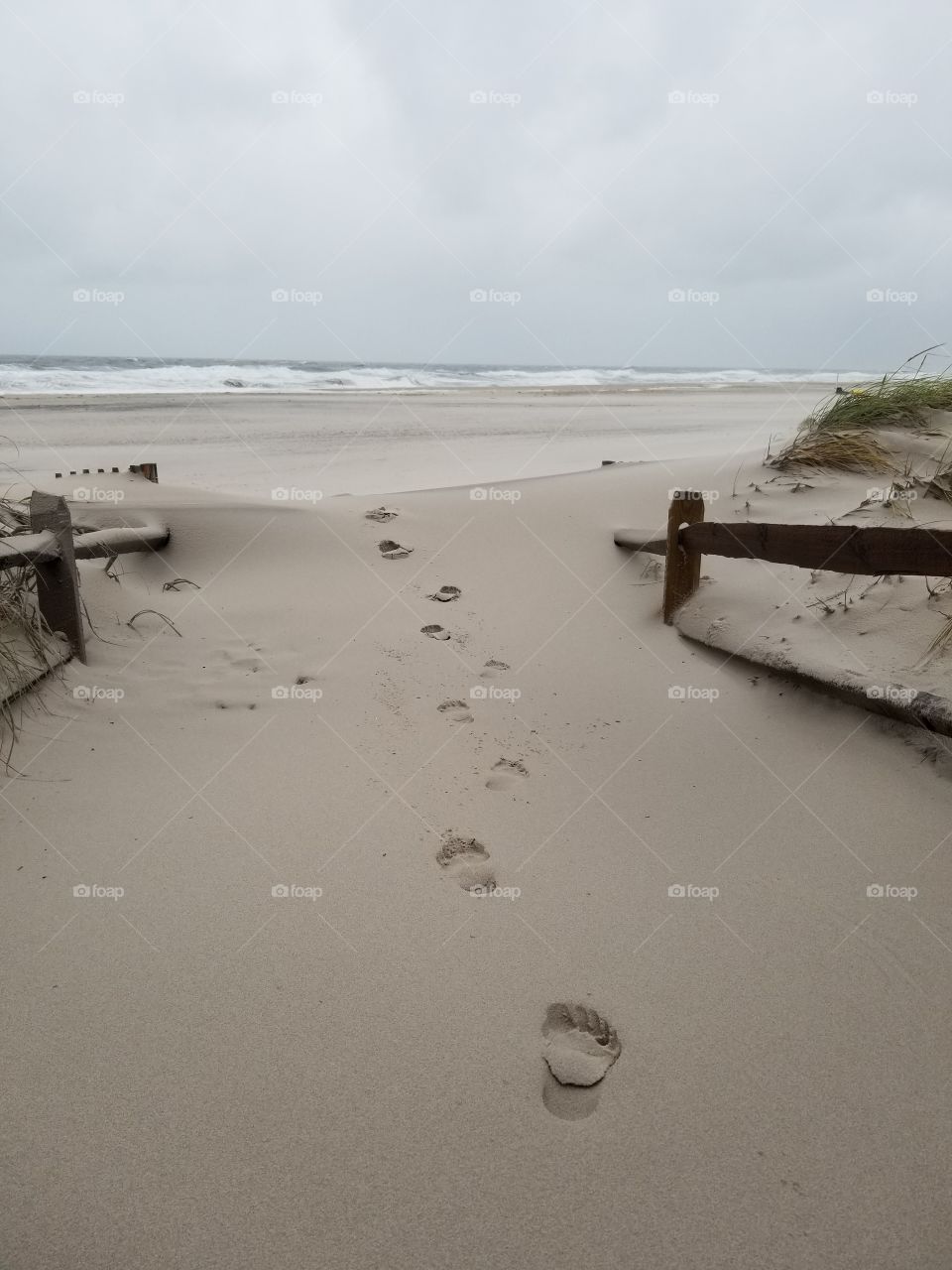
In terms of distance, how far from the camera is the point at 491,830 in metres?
2.76

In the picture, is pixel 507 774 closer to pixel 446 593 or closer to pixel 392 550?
pixel 446 593

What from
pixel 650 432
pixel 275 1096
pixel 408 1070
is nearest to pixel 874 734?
pixel 408 1070

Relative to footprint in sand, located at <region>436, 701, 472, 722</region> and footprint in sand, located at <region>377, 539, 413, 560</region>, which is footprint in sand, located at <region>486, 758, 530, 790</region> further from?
footprint in sand, located at <region>377, 539, 413, 560</region>

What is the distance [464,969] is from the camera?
7.05ft

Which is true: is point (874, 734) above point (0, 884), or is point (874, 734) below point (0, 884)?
above

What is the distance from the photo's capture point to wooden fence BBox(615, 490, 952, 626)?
10.2 ft

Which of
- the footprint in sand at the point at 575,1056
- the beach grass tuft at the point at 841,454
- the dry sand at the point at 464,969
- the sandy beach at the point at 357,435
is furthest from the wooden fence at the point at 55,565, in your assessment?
the beach grass tuft at the point at 841,454

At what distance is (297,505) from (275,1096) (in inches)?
195

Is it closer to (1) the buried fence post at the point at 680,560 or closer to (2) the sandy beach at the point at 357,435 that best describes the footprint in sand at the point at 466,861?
(1) the buried fence post at the point at 680,560

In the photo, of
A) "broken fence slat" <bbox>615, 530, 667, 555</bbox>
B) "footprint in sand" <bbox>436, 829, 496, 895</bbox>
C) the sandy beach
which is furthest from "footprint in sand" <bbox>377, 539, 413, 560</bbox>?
"footprint in sand" <bbox>436, 829, 496, 895</bbox>

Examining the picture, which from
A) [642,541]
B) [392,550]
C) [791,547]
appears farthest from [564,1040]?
[392,550]

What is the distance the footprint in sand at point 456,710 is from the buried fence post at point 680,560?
1536 millimetres

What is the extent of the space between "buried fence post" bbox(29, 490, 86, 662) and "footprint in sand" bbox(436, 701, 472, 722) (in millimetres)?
1727

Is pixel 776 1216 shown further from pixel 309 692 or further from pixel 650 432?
pixel 650 432
